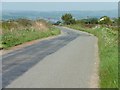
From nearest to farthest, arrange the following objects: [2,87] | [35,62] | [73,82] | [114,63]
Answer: [2,87] < [73,82] < [114,63] < [35,62]

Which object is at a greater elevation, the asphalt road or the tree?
the asphalt road

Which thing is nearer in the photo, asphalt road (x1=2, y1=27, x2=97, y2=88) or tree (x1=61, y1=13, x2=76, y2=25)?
asphalt road (x1=2, y1=27, x2=97, y2=88)

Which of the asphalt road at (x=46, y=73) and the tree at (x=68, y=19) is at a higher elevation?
the asphalt road at (x=46, y=73)

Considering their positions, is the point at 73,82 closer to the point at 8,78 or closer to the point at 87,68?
the point at 8,78

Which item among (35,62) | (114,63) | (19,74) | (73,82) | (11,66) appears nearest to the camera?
(73,82)

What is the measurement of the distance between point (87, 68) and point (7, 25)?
28.1m

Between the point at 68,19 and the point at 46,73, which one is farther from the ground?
the point at 46,73

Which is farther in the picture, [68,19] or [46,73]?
[68,19]

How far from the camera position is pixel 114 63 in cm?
1304

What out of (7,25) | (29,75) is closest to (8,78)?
(29,75)

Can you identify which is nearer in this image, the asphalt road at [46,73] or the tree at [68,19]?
the asphalt road at [46,73]

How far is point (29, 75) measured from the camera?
12.0 m

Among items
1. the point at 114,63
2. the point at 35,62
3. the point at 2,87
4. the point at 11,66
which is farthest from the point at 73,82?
the point at 35,62

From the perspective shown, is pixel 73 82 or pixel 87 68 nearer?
pixel 73 82
